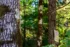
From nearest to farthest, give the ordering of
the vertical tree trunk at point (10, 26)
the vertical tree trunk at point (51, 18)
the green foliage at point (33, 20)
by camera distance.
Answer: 1. the vertical tree trunk at point (10, 26)
2. the vertical tree trunk at point (51, 18)
3. the green foliage at point (33, 20)

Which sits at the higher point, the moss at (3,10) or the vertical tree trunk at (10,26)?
the moss at (3,10)

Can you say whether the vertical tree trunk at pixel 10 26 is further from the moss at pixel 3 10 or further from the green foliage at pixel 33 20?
the green foliage at pixel 33 20

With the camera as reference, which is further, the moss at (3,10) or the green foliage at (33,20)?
the green foliage at (33,20)

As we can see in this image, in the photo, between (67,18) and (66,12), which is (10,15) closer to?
(66,12)

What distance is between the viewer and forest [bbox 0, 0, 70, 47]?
1947 mm

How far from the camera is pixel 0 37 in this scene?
195 cm

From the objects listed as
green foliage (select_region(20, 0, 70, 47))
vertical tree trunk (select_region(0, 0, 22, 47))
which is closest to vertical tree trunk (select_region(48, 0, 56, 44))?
green foliage (select_region(20, 0, 70, 47))

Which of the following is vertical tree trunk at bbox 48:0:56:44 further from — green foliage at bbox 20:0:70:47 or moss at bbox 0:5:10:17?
moss at bbox 0:5:10:17

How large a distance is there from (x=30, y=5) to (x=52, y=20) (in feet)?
11.8

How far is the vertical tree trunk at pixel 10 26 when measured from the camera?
6.36ft

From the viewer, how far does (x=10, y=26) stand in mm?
1955

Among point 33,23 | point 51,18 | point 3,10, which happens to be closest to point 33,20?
point 33,23

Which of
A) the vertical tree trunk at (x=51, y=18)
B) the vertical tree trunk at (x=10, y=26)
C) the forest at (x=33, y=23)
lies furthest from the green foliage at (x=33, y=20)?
the vertical tree trunk at (x=10, y=26)

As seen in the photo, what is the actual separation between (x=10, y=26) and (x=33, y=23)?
25.2ft
